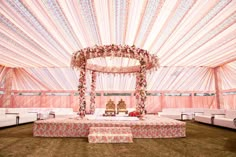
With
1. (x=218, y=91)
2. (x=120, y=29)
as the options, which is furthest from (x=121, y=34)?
(x=218, y=91)

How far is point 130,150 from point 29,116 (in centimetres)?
717

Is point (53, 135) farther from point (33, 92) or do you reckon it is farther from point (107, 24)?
point (33, 92)

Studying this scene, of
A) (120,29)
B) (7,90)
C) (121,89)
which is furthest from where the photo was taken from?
(121,89)

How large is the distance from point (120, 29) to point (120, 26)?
0.82 feet

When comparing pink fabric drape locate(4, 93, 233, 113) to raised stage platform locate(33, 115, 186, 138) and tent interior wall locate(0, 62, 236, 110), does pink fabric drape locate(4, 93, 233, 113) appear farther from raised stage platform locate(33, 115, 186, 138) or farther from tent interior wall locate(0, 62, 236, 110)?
raised stage platform locate(33, 115, 186, 138)

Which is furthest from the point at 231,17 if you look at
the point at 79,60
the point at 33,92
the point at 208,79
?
the point at 33,92

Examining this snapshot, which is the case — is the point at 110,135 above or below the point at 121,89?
below

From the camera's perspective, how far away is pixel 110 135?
13.9ft

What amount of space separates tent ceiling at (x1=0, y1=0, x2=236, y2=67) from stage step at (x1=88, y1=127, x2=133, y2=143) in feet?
11.6

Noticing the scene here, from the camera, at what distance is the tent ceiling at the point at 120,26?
187 inches

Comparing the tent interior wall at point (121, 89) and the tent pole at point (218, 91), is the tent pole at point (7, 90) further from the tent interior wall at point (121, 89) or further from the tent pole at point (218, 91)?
the tent pole at point (218, 91)

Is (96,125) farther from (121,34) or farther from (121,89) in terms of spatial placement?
(121,89)

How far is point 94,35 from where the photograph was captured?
6.75 meters

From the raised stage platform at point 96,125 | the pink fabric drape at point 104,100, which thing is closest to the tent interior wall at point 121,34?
the pink fabric drape at point 104,100
